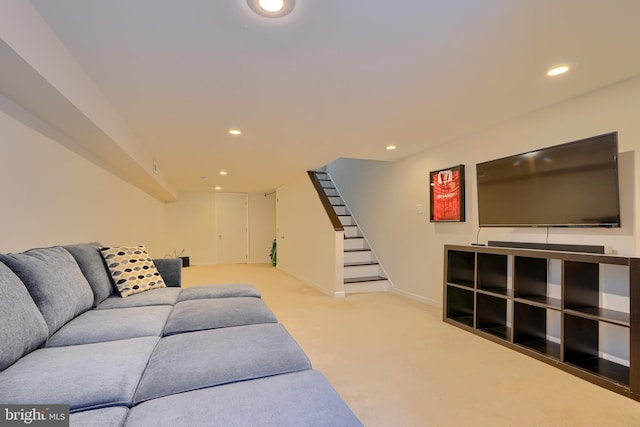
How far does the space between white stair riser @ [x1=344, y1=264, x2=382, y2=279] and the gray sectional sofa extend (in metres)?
3.09

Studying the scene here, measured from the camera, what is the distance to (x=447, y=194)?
3.59m

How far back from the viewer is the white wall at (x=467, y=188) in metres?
2.12

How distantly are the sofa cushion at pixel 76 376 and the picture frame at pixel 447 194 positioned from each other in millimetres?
3225

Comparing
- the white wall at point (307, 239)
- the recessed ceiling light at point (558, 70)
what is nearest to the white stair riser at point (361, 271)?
the white wall at point (307, 239)

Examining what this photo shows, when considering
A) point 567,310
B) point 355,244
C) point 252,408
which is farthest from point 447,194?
point 252,408

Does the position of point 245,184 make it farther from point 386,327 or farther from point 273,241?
point 386,327

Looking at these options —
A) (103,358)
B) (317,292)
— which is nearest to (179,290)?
(103,358)

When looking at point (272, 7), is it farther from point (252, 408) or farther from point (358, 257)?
point (358, 257)

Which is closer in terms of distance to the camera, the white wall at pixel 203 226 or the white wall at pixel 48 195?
the white wall at pixel 48 195

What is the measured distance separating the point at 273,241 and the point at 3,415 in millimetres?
8064

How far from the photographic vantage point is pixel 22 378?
3.31ft

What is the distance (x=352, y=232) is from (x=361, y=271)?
954 millimetres

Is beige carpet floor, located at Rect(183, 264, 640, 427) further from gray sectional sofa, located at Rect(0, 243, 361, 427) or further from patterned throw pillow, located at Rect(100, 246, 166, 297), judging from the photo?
patterned throw pillow, located at Rect(100, 246, 166, 297)

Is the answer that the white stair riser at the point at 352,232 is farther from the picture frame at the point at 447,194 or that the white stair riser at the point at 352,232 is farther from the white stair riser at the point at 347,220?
the picture frame at the point at 447,194
